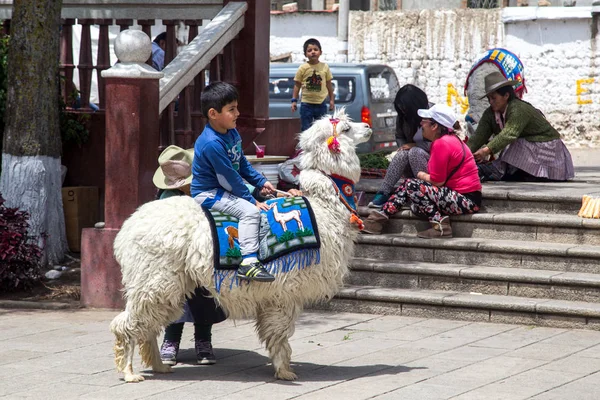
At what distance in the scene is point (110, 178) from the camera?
876 cm

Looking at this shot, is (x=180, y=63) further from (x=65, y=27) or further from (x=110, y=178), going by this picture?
(x=65, y=27)

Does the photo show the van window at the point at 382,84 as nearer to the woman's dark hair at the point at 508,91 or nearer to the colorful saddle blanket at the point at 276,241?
the woman's dark hair at the point at 508,91

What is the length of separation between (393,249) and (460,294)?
960 mm

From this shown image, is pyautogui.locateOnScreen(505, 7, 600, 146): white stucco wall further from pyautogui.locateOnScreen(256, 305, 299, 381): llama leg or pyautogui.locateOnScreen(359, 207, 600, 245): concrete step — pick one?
pyautogui.locateOnScreen(256, 305, 299, 381): llama leg

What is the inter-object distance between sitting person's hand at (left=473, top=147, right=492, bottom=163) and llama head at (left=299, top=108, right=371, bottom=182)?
12.0ft

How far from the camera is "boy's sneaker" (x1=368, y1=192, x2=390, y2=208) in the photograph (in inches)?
377

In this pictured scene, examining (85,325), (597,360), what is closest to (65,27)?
(85,325)

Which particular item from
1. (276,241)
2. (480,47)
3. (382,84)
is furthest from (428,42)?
(276,241)

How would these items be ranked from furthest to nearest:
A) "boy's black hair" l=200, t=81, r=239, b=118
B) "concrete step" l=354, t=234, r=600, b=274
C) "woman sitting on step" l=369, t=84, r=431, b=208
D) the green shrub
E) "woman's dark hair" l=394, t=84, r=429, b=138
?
1. the green shrub
2. "woman's dark hair" l=394, t=84, r=429, b=138
3. "woman sitting on step" l=369, t=84, r=431, b=208
4. "concrete step" l=354, t=234, r=600, b=274
5. "boy's black hair" l=200, t=81, r=239, b=118

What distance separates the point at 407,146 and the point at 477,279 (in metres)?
1.70

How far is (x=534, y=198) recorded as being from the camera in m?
9.24

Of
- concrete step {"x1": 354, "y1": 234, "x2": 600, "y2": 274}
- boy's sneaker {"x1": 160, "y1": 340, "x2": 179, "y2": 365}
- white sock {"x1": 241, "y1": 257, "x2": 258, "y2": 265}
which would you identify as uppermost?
white sock {"x1": 241, "y1": 257, "x2": 258, "y2": 265}

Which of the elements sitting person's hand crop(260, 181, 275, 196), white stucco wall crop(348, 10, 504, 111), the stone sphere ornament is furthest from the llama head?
white stucco wall crop(348, 10, 504, 111)

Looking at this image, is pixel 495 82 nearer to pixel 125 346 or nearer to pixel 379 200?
pixel 379 200
